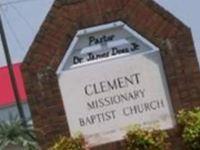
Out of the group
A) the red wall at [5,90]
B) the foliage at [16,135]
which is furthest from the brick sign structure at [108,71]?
the red wall at [5,90]

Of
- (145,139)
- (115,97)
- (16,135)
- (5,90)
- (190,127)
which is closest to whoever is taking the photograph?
(145,139)

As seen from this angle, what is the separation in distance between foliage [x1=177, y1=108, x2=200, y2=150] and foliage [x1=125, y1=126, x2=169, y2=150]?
1.09ft

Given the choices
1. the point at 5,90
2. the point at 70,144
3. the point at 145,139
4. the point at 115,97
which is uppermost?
the point at 5,90

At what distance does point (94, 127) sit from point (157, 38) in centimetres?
174

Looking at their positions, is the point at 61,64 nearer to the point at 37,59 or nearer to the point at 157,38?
the point at 37,59

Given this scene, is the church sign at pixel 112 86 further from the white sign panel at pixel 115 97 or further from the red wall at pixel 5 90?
the red wall at pixel 5 90

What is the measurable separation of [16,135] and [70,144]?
7.61 feet

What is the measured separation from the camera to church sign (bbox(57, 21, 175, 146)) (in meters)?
12.6

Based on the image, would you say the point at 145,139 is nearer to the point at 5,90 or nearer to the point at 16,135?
the point at 16,135

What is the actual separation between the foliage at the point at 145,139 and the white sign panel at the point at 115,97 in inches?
9.1

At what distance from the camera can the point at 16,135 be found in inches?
564

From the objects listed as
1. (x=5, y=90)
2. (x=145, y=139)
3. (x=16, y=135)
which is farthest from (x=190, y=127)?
(x=5, y=90)

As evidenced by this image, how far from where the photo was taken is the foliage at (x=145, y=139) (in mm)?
12258

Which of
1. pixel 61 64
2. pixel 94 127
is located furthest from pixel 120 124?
pixel 61 64
